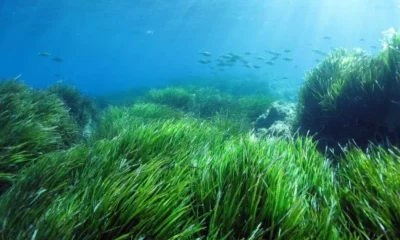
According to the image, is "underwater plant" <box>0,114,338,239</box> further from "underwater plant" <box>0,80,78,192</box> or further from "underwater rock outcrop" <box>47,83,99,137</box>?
"underwater rock outcrop" <box>47,83,99,137</box>

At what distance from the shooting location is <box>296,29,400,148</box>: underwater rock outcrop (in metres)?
5.23

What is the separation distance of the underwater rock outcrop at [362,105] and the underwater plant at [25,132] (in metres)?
4.42

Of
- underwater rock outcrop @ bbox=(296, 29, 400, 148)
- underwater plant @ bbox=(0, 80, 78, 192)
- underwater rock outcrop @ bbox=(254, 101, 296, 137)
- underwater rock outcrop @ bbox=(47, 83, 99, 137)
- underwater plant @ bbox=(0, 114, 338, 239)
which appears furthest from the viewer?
underwater rock outcrop @ bbox=(47, 83, 99, 137)

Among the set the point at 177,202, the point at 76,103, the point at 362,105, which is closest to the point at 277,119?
the point at 362,105

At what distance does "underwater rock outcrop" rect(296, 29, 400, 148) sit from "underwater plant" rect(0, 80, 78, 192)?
14.5 ft

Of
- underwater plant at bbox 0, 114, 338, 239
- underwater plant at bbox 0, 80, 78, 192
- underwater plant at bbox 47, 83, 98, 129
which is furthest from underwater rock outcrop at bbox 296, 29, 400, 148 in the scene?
underwater plant at bbox 47, 83, 98, 129

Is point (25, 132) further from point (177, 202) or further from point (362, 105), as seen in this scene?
point (362, 105)

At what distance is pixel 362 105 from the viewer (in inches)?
219

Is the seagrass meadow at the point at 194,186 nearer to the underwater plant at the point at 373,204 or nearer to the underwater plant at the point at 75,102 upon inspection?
the underwater plant at the point at 373,204

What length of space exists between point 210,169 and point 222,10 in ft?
155

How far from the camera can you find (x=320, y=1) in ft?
146

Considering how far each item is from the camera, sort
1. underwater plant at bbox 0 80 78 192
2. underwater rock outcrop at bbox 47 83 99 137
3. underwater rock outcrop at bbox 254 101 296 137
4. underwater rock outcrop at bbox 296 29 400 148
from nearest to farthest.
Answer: underwater plant at bbox 0 80 78 192, underwater rock outcrop at bbox 296 29 400 148, underwater rock outcrop at bbox 254 101 296 137, underwater rock outcrop at bbox 47 83 99 137

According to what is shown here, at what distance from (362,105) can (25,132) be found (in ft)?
18.2

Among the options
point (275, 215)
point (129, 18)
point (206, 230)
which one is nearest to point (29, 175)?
point (206, 230)
